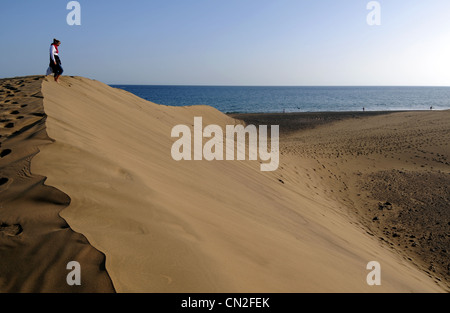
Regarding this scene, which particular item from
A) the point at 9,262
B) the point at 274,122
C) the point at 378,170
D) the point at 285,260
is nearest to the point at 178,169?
the point at 285,260

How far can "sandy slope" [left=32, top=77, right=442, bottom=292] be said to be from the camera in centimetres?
205

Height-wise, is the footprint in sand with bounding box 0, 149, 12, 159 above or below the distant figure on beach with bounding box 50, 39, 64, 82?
below

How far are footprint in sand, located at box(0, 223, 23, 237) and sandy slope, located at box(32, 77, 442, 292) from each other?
32 cm

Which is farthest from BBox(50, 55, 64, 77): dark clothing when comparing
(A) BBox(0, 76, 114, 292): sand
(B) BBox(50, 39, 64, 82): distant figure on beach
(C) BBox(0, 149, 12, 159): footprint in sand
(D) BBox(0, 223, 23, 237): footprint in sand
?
(D) BBox(0, 223, 23, 237): footprint in sand

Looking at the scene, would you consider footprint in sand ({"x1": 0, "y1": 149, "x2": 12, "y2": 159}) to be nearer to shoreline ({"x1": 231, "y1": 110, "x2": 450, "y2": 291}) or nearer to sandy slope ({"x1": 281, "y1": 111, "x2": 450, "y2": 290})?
sandy slope ({"x1": 281, "y1": 111, "x2": 450, "y2": 290})

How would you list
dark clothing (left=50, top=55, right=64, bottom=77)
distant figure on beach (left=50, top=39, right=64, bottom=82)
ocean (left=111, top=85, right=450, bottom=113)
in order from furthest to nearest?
ocean (left=111, top=85, right=450, bottom=113) < dark clothing (left=50, top=55, right=64, bottom=77) < distant figure on beach (left=50, top=39, right=64, bottom=82)

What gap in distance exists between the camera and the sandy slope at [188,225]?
2.05 metres

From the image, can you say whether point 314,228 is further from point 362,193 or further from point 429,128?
point 429,128

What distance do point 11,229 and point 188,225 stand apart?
131cm

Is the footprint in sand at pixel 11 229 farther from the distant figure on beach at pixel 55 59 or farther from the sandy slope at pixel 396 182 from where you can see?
the distant figure on beach at pixel 55 59

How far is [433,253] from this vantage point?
16.6ft

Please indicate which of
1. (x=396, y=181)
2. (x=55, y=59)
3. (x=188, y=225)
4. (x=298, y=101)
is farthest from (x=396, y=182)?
(x=298, y=101)

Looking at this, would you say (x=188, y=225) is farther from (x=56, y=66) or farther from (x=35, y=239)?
(x=56, y=66)
